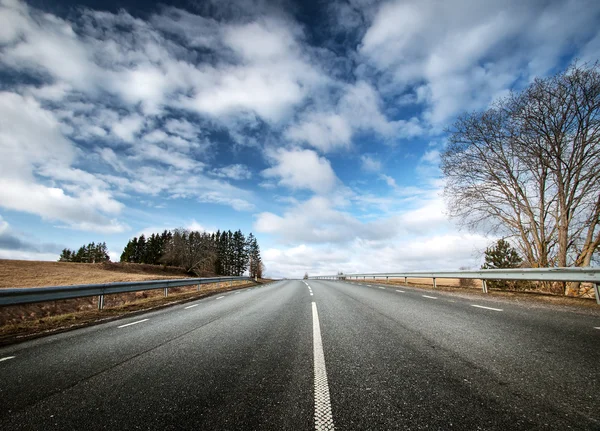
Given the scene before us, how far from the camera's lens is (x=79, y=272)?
32.8 meters

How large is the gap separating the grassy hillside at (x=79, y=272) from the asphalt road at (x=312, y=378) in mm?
24744

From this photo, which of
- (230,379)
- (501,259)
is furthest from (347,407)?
(501,259)

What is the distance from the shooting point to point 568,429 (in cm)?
184

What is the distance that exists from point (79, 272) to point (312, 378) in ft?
135

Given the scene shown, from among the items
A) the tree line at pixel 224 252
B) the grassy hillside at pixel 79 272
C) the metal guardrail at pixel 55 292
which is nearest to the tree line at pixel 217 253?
the tree line at pixel 224 252

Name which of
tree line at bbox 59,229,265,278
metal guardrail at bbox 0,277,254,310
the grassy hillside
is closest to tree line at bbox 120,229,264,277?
tree line at bbox 59,229,265,278

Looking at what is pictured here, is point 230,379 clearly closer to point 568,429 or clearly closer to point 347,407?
point 347,407

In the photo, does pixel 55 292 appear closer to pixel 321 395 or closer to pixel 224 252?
pixel 321 395

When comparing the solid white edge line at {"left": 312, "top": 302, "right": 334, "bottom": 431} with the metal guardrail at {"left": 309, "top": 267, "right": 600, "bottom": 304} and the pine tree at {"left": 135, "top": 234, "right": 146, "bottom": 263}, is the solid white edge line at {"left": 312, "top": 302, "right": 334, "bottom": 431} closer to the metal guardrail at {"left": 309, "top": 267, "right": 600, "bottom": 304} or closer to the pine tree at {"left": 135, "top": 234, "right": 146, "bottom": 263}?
the metal guardrail at {"left": 309, "top": 267, "right": 600, "bottom": 304}

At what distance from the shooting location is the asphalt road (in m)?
2.06

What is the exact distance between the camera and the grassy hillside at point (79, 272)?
25.1 metres

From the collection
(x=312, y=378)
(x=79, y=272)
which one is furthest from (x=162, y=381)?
(x=79, y=272)

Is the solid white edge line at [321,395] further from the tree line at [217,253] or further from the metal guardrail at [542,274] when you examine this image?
the tree line at [217,253]

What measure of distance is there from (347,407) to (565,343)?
3880 mm
